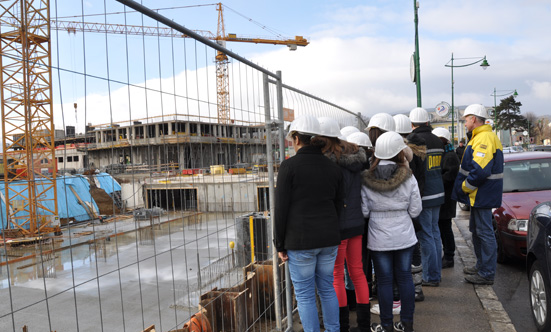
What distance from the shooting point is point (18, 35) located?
3.26 metres

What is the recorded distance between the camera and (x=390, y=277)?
3.42 m

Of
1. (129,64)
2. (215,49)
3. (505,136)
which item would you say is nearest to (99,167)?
(129,64)

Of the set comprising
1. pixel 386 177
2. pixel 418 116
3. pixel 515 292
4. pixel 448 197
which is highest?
pixel 418 116

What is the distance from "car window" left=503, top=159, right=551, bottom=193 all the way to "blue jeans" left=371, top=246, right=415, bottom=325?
13.0 feet

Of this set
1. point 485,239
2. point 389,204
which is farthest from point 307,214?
point 485,239

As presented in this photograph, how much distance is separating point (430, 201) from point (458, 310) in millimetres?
1176

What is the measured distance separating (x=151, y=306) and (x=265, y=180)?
37.5 ft

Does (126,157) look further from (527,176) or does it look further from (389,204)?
(527,176)

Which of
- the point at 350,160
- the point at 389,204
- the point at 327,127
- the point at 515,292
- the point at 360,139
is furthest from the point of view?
the point at 515,292

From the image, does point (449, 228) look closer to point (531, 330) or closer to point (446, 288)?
point (446, 288)

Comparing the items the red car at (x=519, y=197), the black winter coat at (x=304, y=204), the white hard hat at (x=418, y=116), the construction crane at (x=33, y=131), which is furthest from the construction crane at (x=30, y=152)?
the red car at (x=519, y=197)

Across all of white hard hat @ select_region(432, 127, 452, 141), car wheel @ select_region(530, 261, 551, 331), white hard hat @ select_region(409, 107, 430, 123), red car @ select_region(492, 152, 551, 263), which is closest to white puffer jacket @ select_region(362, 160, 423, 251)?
car wheel @ select_region(530, 261, 551, 331)

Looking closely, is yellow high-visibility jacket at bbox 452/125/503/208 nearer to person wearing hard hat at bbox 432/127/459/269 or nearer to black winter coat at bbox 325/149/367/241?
person wearing hard hat at bbox 432/127/459/269

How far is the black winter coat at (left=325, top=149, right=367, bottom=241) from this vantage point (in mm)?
3234
